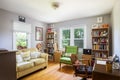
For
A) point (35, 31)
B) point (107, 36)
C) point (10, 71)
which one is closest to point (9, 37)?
point (35, 31)

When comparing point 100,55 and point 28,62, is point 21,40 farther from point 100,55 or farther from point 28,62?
point 100,55

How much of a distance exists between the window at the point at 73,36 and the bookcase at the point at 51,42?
18.2 inches

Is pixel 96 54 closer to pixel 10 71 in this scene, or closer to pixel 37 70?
pixel 37 70

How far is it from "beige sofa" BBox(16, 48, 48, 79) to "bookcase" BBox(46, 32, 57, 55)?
149 cm

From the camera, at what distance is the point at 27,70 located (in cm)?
339

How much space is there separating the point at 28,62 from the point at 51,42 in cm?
255

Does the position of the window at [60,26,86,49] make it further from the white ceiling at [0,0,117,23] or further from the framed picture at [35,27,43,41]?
the white ceiling at [0,0,117,23]

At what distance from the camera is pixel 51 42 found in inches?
233

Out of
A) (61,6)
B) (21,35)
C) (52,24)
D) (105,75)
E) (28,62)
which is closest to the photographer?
(105,75)

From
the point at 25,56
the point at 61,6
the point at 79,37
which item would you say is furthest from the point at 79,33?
the point at 25,56

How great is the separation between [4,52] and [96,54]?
12.4 ft

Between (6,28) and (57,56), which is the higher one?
(6,28)

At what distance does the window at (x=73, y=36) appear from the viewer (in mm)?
5176

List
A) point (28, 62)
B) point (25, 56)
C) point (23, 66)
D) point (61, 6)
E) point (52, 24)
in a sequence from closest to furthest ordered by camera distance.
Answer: point (23, 66), point (61, 6), point (28, 62), point (25, 56), point (52, 24)
